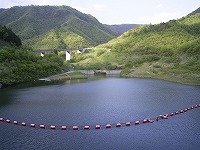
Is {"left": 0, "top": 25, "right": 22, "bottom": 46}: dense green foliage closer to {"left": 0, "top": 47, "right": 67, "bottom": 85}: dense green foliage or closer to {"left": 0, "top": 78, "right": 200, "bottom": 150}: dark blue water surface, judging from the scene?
{"left": 0, "top": 47, "right": 67, "bottom": 85}: dense green foliage

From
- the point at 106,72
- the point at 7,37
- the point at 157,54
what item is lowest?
the point at 106,72

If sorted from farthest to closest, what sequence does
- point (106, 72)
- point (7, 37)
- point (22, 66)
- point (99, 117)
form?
1. point (106, 72)
2. point (7, 37)
3. point (22, 66)
4. point (99, 117)

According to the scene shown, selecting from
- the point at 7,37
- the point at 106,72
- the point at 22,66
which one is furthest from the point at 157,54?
the point at 7,37

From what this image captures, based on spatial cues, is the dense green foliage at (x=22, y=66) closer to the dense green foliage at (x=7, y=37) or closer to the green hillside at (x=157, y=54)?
the dense green foliage at (x=7, y=37)

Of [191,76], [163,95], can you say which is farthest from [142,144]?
[191,76]

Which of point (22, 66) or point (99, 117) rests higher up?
point (22, 66)

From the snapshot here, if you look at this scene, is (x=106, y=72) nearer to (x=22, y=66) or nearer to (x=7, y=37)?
(x=22, y=66)

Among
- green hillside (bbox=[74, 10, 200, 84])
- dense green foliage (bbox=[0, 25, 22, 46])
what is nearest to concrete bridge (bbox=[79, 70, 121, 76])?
green hillside (bbox=[74, 10, 200, 84])

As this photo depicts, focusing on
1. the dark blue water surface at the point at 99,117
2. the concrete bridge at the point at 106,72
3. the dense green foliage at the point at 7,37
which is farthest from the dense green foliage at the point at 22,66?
the concrete bridge at the point at 106,72
